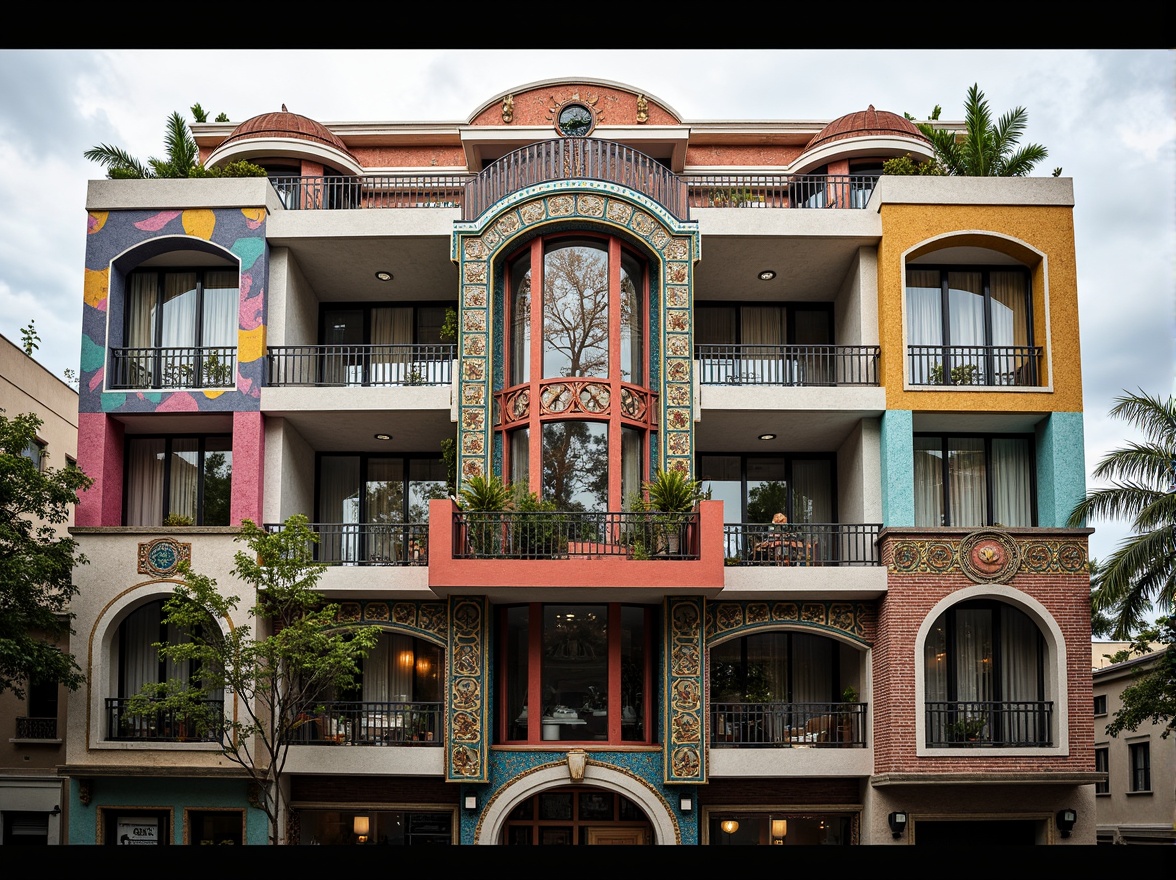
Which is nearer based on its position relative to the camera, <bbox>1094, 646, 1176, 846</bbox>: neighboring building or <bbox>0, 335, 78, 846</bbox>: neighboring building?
<bbox>0, 335, 78, 846</bbox>: neighboring building

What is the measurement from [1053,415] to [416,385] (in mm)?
12255

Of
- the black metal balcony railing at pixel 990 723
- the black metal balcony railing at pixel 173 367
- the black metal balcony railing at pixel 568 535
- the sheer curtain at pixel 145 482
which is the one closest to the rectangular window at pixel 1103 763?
the black metal balcony railing at pixel 990 723

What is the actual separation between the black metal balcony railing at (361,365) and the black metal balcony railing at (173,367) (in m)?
0.93

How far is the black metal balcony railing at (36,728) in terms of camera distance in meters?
25.0

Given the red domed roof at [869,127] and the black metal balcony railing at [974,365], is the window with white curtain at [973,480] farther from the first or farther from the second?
the red domed roof at [869,127]

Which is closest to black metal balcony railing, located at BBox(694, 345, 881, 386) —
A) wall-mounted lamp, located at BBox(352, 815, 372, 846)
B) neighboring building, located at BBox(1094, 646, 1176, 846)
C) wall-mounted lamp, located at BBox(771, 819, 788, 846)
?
wall-mounted lamp, located at BBox(771, 819, 788, 846)

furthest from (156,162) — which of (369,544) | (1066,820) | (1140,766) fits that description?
(1140,766)

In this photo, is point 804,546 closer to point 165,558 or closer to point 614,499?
point 614,499

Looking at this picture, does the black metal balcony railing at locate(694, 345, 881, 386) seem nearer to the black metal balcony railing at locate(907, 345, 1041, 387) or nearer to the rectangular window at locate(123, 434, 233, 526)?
the black metal balcony railing at locate(907, 345, 1041, 387)

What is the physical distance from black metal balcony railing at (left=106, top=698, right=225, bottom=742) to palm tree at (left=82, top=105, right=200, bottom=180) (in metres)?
10.4

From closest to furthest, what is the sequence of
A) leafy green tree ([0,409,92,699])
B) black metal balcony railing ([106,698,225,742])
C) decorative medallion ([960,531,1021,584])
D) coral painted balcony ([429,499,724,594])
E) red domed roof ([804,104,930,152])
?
leafy green tree ([0,409,92,699])
coral painted balcony ([429,499,724,594])
black metal balcony railing ([106,698,225,742])
decorative medallion ([960,531,1021,584])
red domed roof ([804,104,930,152])

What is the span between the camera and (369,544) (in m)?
23.6

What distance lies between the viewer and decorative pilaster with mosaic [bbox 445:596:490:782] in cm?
2072

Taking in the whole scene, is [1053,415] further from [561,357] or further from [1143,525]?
[561,357]
